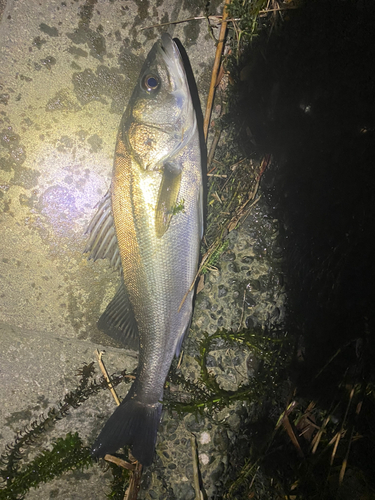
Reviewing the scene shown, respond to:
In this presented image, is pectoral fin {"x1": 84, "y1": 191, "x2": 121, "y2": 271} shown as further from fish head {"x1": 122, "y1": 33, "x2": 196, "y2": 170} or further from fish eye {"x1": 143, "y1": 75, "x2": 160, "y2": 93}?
fish eye {"x1": 143, "y1": 75, "x2": 160, "y2": 93}

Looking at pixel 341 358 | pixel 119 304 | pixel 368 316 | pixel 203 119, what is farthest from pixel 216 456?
pixel 203 119

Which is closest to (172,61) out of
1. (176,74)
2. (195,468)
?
(176,74)

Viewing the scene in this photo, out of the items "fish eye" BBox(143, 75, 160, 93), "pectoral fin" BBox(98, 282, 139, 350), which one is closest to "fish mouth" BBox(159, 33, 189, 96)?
"fish eye" BBox(143, 75, 160, 93)

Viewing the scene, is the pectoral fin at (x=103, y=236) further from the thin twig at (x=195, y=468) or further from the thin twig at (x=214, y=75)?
the thin twig at (x=195, y=468)

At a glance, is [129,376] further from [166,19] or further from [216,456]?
[166,19]

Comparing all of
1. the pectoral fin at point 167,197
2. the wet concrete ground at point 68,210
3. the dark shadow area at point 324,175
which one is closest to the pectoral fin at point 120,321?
the wet concrete ground at point 68,210

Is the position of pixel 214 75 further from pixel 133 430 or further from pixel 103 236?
→ pixel 133 430

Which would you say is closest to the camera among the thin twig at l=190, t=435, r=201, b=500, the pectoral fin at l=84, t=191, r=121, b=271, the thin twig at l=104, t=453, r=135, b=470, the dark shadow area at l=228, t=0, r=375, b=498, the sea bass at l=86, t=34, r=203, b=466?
the dark shadow area at l=228, t=0, r=375, b=498
